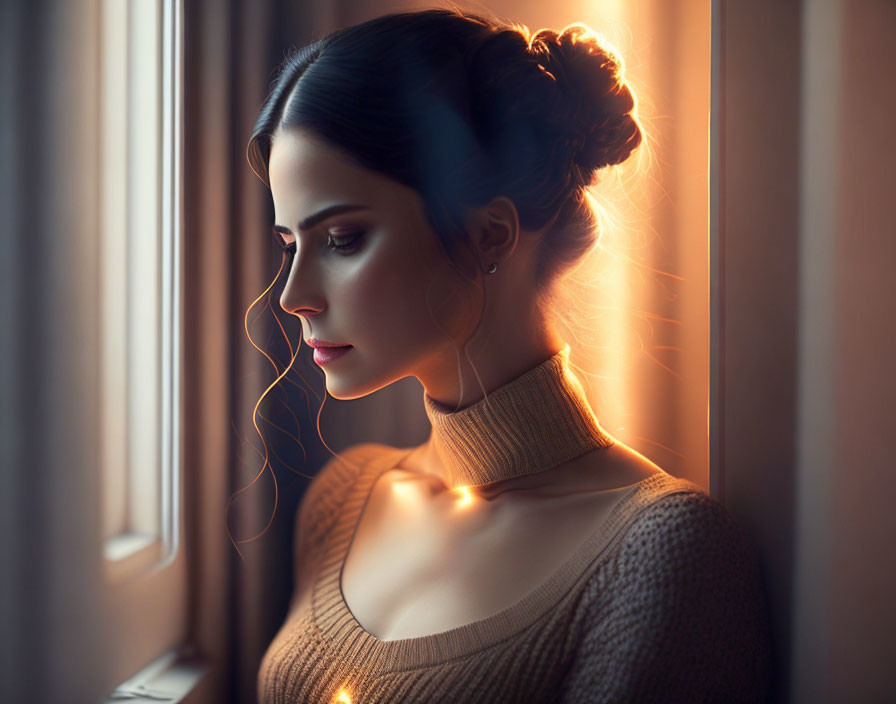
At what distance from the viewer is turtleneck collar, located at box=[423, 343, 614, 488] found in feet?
2.47

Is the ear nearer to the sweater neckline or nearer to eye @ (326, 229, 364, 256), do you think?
eye @ (326, 229, 364, 256)

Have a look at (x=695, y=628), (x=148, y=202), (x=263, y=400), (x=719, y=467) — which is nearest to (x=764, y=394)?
(x=719, y=467)

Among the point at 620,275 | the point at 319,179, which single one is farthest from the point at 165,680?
the point at 620,275

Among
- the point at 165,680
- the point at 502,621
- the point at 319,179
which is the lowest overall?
the point at 165,680

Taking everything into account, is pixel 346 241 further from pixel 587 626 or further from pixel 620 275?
pixel 587 626

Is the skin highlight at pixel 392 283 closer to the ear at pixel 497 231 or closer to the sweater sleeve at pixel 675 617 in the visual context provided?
the ear at pixel 497 231

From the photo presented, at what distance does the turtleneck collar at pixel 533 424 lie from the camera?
2.47ft

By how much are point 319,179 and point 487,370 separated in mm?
270

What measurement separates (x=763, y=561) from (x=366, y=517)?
465mm

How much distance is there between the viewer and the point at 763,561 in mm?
715

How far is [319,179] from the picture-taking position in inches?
27.6

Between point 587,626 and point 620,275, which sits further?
point 620,275

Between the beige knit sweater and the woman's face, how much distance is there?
0.37 feet

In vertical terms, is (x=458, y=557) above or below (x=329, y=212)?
below
